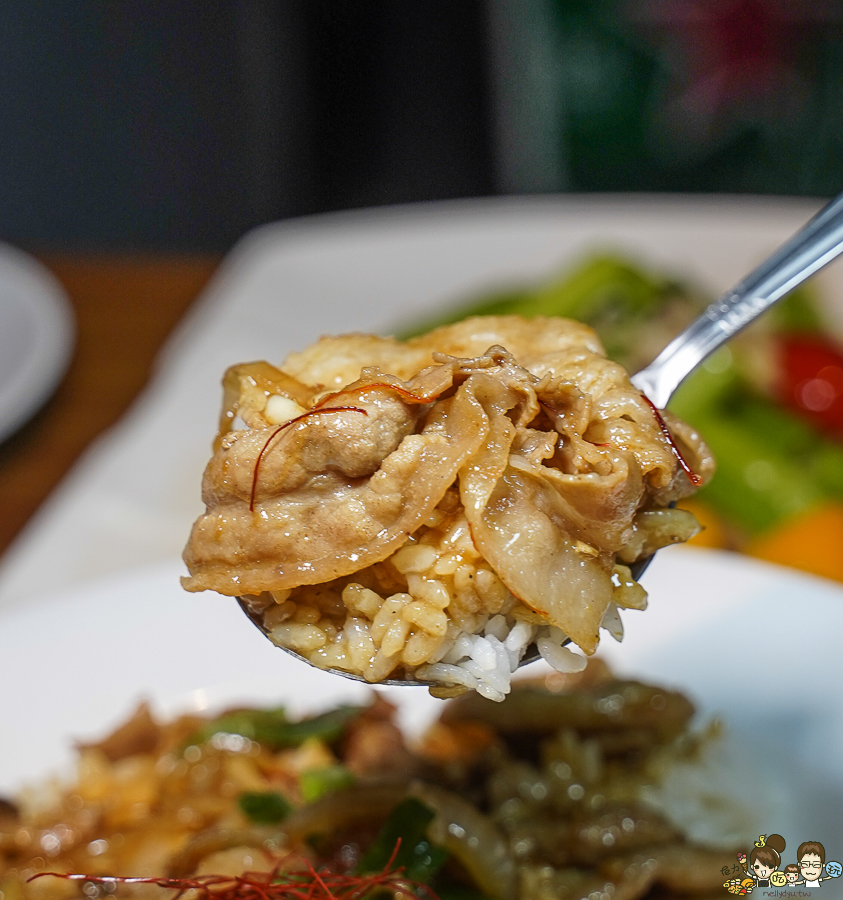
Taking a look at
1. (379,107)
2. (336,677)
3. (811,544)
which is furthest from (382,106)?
(336,677)

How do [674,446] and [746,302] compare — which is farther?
[746,302]

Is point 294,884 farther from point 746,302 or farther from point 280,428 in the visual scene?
point 746,302

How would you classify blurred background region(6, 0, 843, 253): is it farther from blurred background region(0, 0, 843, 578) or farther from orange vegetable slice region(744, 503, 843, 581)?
orange vegetable slice region(744, 503, 843, 581)

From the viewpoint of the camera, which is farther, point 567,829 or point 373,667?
point 567,829

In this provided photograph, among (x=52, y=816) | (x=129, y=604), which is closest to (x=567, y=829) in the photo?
(x=52, y=816)

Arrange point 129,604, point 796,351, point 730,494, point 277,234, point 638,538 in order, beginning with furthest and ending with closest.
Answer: point 277,234
point 796,351
point 730,494
point 129,604
point 638,538

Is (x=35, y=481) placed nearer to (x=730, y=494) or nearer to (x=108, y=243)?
(x=730, y=494)

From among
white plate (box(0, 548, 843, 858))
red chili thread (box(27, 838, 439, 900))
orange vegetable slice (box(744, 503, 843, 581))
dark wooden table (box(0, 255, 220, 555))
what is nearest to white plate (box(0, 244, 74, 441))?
dark wooden table (box(0, 255, 220, 555))
